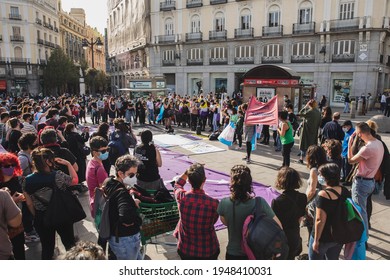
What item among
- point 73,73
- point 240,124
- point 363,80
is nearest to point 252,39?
point 363,80

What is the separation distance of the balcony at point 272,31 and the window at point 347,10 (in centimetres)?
540

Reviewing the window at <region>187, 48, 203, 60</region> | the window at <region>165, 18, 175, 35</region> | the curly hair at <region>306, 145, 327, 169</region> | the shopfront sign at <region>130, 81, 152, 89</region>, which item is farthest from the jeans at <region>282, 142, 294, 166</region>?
the window at <region>165, 18, 175, 35</region>

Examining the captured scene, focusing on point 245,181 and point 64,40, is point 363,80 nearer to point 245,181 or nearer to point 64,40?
point 245,181

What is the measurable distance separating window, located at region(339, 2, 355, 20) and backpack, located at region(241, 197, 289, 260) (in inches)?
1205

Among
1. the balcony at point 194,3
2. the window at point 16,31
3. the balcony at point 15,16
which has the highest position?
the balcony at point 15,16

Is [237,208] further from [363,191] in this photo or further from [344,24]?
[344,24]

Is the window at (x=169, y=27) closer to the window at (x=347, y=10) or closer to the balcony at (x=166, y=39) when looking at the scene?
the balcony at (x=166, y=39)

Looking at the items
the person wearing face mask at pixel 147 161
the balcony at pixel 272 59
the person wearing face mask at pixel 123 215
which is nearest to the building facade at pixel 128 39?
the balcony at pixel 272 59

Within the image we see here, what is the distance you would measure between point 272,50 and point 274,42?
2.53ft

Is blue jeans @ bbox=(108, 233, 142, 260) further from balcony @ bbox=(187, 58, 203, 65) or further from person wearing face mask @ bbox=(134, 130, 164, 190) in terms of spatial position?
balcony @ bbox=(187, 58, 203, 65)

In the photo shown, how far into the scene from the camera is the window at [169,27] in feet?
128

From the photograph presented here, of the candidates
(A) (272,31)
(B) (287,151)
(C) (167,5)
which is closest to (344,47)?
(A) (272,31)
